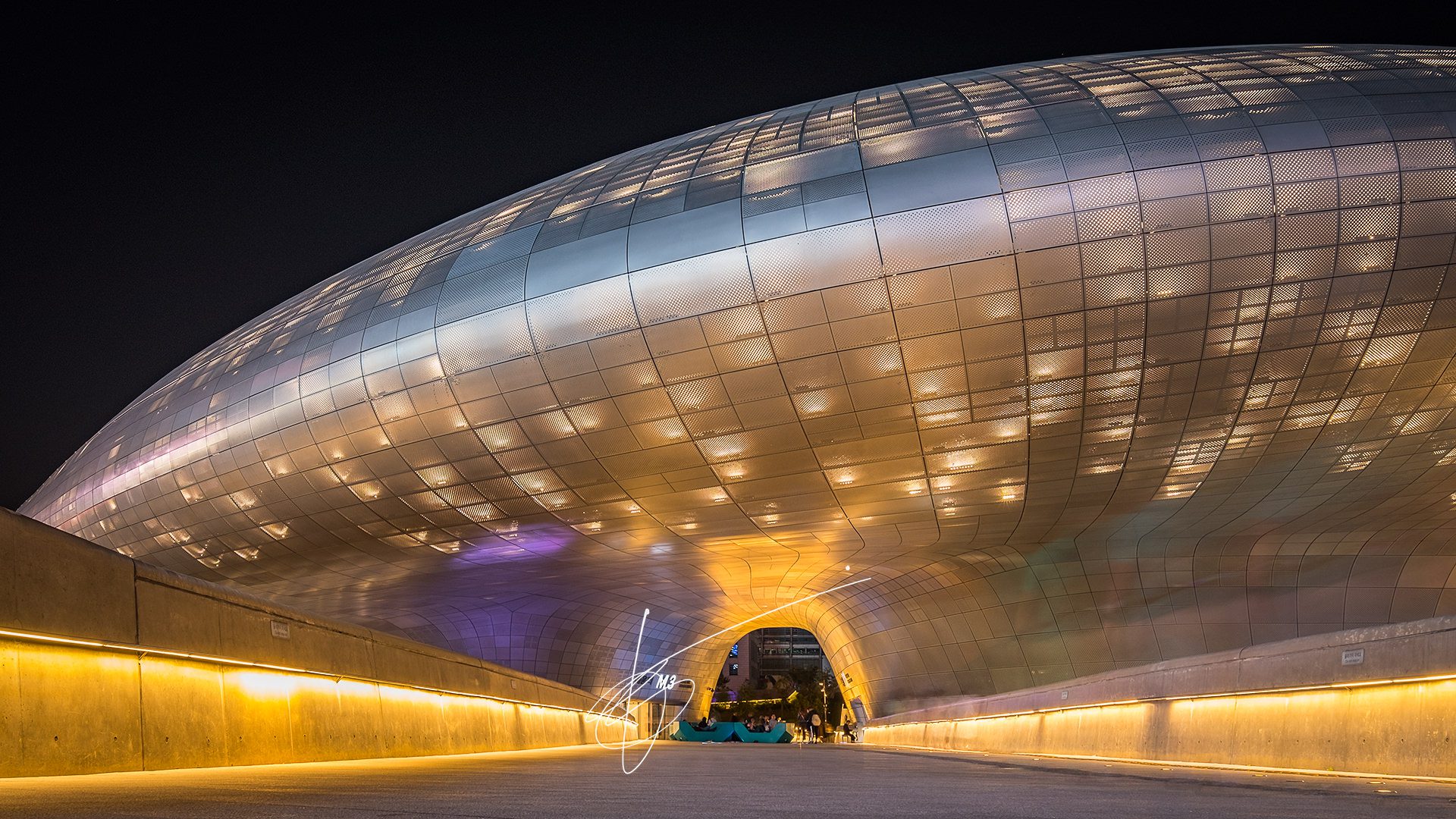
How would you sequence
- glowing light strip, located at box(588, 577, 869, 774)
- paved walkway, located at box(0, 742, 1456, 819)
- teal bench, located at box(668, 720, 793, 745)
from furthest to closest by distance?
teal bench, located at box(668, 720, 793, 745) < glowing light strip, located at box(588, 577, 869, 774) < paved walkway, located at box(0, 742, 1456, 819)

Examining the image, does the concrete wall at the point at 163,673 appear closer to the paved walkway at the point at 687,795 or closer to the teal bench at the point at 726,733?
the paved walkway at the point at 687,795

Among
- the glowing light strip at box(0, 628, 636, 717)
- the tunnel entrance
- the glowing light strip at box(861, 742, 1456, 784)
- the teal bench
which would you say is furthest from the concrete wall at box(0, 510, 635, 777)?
the tunnel entrance

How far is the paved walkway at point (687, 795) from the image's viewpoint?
3881mm

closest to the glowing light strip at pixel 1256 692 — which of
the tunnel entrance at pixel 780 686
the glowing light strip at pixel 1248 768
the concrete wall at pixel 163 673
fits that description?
the glowing light strip at pixel 1248 768

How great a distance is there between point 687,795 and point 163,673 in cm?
504

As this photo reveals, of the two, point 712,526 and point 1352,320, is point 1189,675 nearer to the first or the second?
point 1352,320

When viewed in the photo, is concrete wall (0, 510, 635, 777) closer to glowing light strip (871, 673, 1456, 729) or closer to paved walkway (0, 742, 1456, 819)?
paved walkway (0, 742, 1456, 819)

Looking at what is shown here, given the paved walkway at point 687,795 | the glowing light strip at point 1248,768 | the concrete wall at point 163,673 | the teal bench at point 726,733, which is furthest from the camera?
the teal bench at point 726,733

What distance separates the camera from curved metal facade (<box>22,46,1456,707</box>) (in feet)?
54.4

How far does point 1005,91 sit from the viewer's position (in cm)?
1883

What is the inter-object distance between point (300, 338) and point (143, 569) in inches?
749

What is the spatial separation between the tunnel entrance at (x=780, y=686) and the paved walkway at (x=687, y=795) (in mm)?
87373

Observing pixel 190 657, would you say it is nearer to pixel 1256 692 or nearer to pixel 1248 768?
pixel 1248 768

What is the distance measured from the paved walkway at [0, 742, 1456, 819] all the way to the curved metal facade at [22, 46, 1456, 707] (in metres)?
10.9
